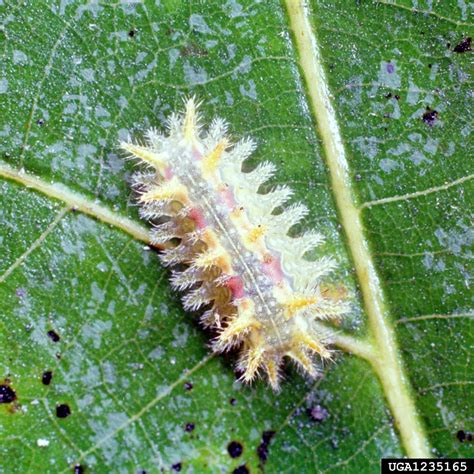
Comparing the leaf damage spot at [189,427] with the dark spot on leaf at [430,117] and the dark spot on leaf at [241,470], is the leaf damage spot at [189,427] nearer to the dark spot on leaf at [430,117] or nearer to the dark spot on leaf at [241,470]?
the dark spot on leaf at [241,470]

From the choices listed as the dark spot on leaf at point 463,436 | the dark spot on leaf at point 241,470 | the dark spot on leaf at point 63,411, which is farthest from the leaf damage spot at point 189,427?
the dark spot on leaf at point 463,436

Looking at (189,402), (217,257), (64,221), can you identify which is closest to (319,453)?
(189,402)

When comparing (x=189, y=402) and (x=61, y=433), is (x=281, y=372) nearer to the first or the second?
(x=189, y=402)

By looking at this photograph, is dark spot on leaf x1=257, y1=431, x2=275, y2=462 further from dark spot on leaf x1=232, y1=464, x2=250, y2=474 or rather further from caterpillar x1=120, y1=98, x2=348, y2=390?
caterpillar x1=120, y1=98, x2=348, y2=390

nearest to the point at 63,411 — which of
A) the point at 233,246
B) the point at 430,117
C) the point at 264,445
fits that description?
the point at 264,445

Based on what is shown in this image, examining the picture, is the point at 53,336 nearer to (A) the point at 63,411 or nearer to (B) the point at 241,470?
(A) the point at 63,411

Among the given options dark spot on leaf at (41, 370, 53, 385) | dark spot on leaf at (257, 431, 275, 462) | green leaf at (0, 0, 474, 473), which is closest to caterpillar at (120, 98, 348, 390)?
green leaf at (0, 0, 474, 473)
